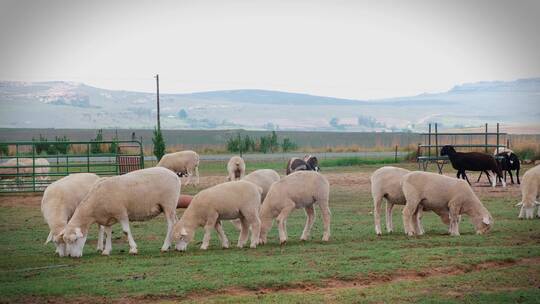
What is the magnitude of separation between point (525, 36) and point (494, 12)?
9814 mm

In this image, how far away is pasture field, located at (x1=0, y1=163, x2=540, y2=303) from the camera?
41.1 ft

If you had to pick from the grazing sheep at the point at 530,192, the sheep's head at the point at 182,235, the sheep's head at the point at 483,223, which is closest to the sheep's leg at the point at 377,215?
the sheep's head at the point at 483,223

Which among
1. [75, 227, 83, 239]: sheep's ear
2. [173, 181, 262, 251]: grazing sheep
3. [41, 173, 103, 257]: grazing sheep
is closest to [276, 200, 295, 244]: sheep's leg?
[173, 181, 262, 251]: grazing sheep

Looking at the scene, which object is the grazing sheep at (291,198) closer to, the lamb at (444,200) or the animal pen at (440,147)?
the lamb at (444,200)

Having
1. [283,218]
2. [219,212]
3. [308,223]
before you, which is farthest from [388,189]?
[219,212]

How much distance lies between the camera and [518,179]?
35094 millimetres

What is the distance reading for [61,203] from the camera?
17.4 metres

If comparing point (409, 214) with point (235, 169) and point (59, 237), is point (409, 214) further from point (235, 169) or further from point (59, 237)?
point (235, 169)

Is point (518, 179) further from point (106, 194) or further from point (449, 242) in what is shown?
point (106, 194)

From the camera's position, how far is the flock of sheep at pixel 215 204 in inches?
645

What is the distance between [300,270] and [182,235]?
3312 mm

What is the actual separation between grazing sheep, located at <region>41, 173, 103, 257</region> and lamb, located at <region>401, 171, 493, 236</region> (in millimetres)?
6615

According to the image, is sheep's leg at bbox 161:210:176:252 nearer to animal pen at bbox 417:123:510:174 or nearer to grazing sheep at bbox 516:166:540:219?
grazing sheep at bbox 516:166:540:219

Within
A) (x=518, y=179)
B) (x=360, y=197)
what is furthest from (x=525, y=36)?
(x=360, y=197)
